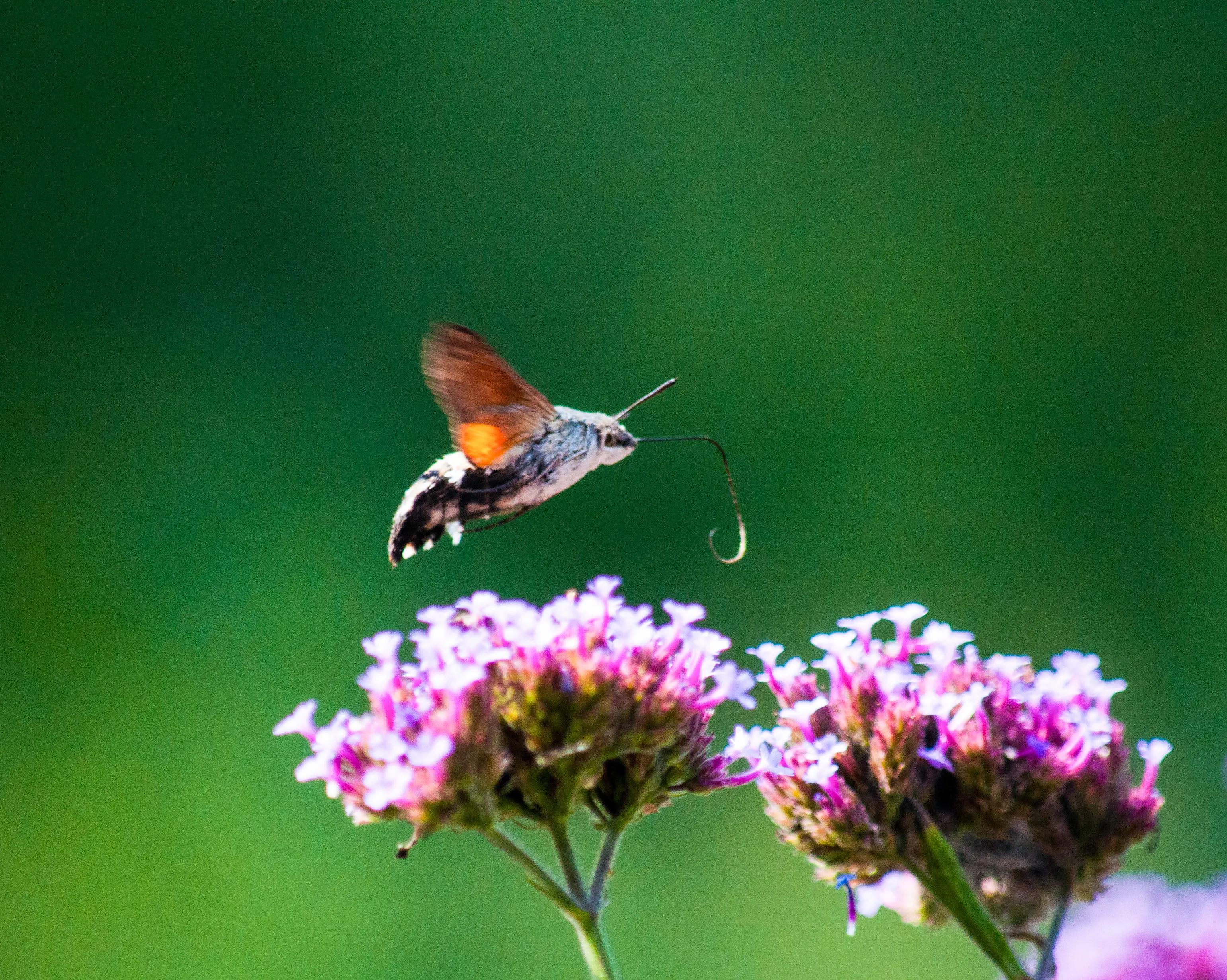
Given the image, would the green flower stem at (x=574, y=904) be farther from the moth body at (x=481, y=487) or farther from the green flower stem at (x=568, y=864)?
the moth body at (x=481, y=487)

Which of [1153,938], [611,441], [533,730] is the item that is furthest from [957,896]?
[611,441]

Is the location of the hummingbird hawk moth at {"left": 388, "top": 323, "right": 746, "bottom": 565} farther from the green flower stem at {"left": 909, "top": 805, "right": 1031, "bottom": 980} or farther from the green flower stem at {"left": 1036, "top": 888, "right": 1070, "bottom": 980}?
the green flower stem at {"left": 1036, "top": 888, "right": 1070, "bottom": 980}

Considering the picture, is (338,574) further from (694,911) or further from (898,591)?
(898,591)

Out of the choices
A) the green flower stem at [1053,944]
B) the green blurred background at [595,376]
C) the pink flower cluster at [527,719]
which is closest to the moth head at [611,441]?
the pink flower cluster at [527,719]

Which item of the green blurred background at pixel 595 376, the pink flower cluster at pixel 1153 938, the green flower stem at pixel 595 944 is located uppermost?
the green blurred background at pixel 595 376

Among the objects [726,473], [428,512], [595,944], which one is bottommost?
[595,944]

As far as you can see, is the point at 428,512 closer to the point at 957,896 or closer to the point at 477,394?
the point at 477,394
